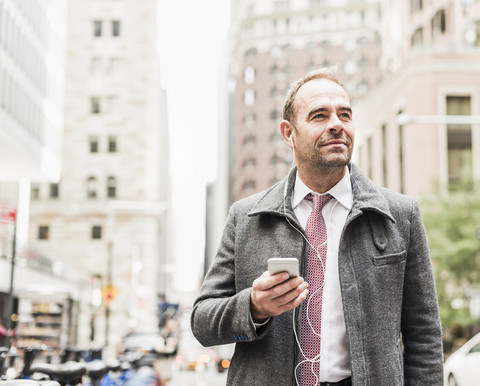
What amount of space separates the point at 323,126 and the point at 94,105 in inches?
2661

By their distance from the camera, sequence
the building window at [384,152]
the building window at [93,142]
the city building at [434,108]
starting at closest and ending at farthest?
the city building at [434,108], the building window at [384,152], the building window at [93,142]

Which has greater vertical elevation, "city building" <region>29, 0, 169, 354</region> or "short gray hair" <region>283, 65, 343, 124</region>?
"city building" <region>29, 0, 169, 354</region>

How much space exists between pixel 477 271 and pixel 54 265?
66.7 feet

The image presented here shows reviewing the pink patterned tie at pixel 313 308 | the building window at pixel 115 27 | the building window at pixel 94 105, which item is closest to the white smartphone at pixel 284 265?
the pink patterned tie at pixel 313 308

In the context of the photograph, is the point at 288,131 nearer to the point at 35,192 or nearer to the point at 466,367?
the point at 466,367

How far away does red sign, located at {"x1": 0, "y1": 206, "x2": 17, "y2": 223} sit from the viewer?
48.4ft

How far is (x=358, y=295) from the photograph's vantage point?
2.96m

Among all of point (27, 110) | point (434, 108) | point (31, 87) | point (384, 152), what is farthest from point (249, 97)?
point (27, 110)

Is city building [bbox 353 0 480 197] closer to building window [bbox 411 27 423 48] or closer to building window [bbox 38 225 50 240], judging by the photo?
building window [bbox 411 27 423 48]

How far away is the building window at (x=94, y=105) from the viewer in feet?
225

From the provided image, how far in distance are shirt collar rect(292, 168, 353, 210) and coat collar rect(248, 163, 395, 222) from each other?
0.03 metres

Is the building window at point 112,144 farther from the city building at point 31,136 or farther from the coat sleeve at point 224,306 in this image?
the coat sleeve at point 224,306

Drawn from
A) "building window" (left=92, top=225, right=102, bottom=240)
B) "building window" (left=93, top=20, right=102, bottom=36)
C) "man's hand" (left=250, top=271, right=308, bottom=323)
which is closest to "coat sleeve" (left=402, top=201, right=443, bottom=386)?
"man's hand" (left=250, top=271, right=308, bottom=323)

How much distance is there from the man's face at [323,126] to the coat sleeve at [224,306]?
16.9 inches
